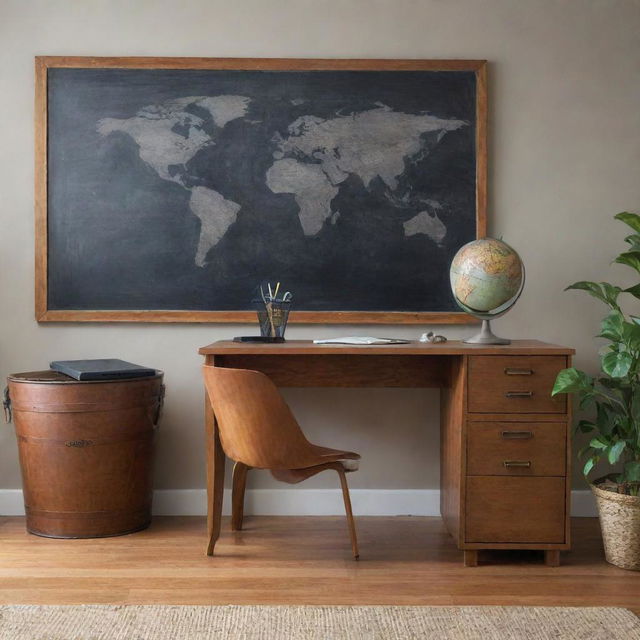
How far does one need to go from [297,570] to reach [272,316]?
103cm

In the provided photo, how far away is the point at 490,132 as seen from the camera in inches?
142

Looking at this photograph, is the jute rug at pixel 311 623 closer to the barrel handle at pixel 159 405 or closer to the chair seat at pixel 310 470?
the chair seat at pixel 310 470

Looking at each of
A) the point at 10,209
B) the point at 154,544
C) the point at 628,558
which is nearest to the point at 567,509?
the point at 628,558

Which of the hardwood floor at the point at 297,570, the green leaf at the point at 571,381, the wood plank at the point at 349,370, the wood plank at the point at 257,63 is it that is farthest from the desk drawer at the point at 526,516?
the wood plank at the point at 257,63

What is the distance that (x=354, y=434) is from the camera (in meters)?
3.66

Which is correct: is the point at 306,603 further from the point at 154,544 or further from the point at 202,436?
the point at 202,436

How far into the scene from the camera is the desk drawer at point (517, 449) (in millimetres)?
2932

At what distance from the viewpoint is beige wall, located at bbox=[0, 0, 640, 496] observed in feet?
11.8

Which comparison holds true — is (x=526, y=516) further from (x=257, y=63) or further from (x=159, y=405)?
(x=257, y=63)

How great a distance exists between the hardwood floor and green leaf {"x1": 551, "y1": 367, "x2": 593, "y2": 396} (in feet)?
2.22

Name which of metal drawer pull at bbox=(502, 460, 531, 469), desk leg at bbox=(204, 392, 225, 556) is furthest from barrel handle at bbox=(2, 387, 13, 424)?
metal drawer pull at bbox=(502, 460, 531, 469)

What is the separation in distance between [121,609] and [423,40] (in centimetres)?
271

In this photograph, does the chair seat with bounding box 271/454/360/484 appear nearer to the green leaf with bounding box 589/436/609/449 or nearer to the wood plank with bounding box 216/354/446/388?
the wood plank with bounding box 216/354/446/388

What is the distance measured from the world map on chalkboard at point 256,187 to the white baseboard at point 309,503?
2.84ft
